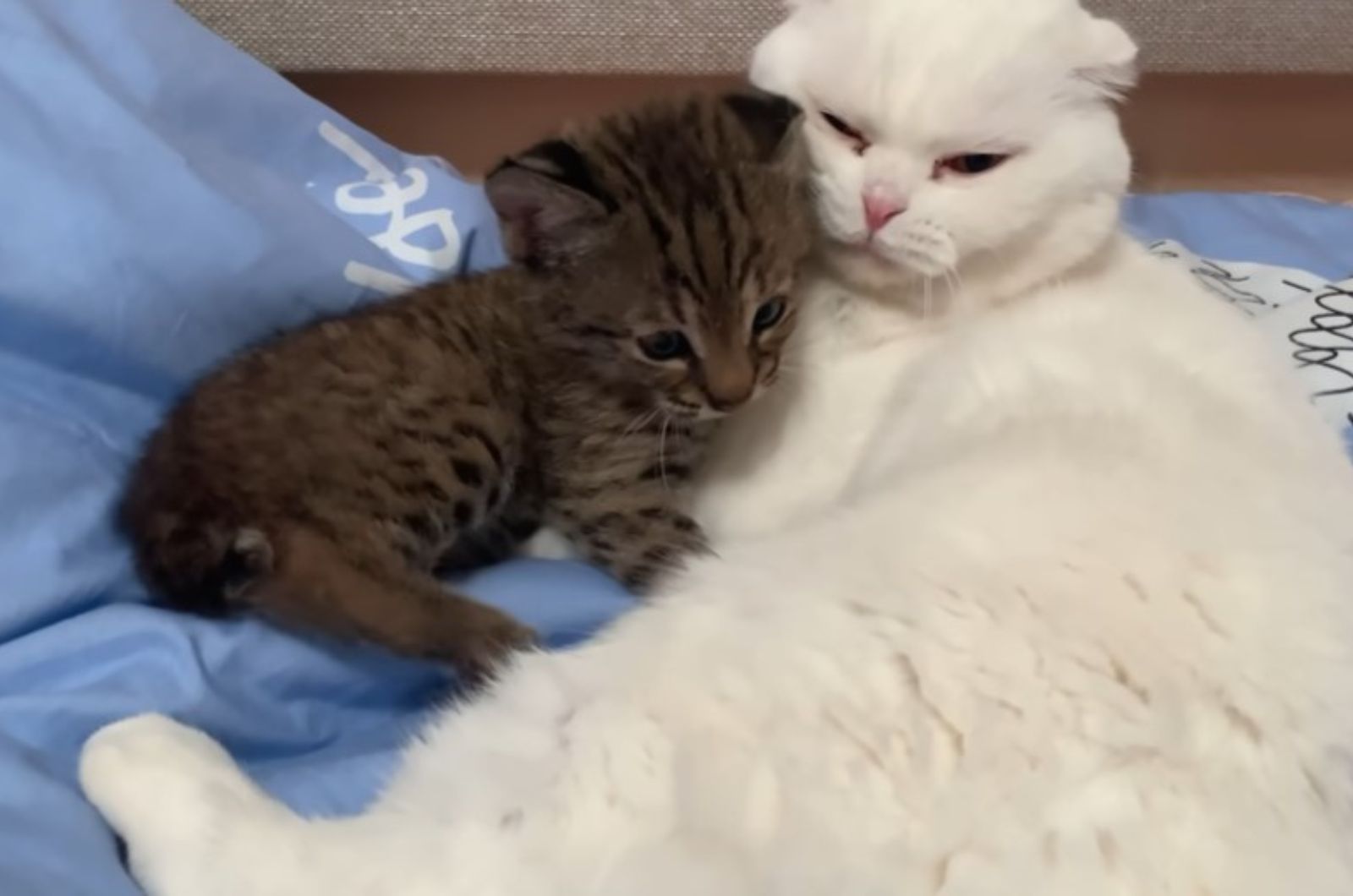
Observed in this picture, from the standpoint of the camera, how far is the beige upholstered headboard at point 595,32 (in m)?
1.91

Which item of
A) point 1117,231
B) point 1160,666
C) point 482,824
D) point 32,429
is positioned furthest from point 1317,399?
A: point 32,429

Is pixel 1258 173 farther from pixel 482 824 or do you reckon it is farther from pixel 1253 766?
pixel 482 824

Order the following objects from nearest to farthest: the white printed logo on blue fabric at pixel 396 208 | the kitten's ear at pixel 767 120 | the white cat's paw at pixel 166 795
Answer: the white cat's paw at pixel 166 795 < the kitten's ear at pixel 767 120 < the white printed logo on blue fabric at pixel 396 208

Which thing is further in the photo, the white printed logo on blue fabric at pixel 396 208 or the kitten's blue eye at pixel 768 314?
the white printed logo on blue fabric at pixel 396 208

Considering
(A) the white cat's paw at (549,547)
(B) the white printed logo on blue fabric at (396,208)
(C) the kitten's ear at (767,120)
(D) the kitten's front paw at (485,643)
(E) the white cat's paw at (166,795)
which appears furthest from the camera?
(B) the white printed logo on blue fabric at (396,208)

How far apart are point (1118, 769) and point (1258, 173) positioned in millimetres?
1778

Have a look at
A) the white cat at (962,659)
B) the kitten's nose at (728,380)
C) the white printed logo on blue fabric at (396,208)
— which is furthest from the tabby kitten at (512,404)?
the white printed logo on blue fabric at (396,208)

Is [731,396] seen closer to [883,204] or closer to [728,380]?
[728,380]

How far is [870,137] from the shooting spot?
4.19ft

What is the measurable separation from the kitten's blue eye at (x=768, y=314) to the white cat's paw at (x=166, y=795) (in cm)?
60

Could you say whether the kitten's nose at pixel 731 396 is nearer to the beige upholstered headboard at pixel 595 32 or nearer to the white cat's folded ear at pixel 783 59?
the white cat's folded ear at pixel 783 59

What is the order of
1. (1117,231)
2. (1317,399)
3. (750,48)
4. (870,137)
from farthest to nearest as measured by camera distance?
(750,48)
(1317,399)
(1117,231)
(870,137)

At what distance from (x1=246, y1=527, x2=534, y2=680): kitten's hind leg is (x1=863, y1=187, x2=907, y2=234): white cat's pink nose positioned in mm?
491

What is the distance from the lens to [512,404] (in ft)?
4.54
